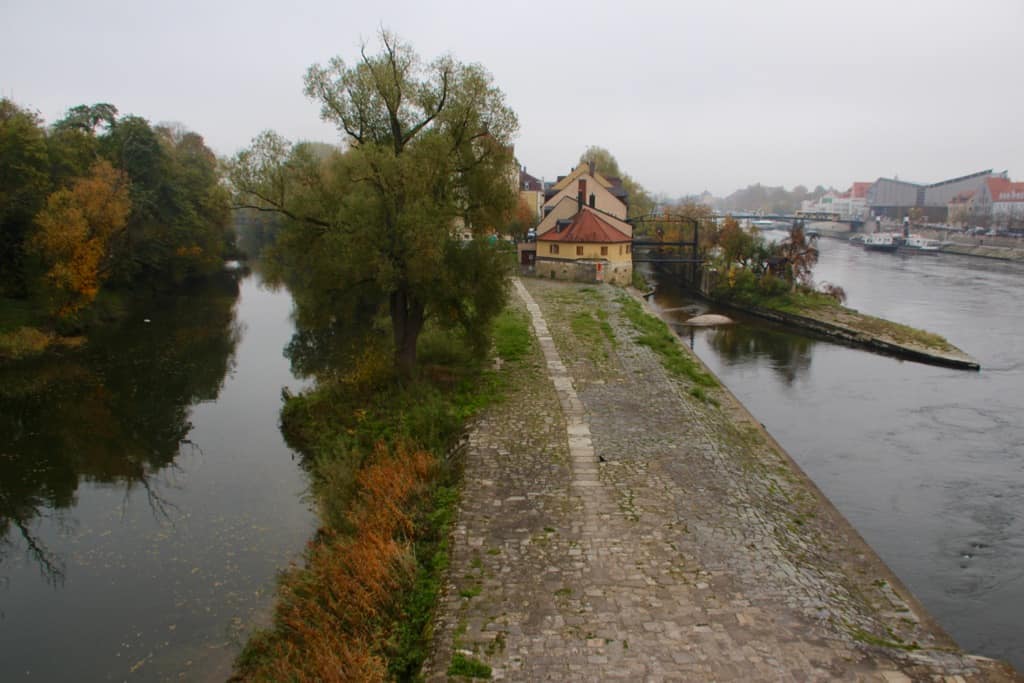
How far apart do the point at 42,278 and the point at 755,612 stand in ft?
88.4

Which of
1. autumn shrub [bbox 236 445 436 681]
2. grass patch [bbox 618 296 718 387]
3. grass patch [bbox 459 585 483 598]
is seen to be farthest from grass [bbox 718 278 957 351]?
grass patch [bbox 459 585 483 598]

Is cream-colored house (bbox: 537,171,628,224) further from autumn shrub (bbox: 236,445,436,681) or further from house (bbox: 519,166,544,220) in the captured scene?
autumn shrub (bbox: 236,445,436,681)

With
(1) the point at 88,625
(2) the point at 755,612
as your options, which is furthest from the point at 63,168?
(2) the point at 755,612

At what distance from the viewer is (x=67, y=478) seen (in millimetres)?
14547

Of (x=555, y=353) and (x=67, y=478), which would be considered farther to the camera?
(x=555, y=353)

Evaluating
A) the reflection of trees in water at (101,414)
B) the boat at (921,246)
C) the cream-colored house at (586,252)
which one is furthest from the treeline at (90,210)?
the boat at (921,246)

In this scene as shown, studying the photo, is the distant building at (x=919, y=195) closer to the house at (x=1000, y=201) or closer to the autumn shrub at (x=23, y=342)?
the house at (x=1000, y=201)

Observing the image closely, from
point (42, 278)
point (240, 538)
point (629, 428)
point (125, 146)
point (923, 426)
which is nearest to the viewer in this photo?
point (240, 538)

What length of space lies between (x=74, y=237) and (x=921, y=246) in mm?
82088

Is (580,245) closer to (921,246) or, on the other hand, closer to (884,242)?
(884,242)

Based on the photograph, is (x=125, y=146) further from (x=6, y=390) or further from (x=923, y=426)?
(x=923, y=426)

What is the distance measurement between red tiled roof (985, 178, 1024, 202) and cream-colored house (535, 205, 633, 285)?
82453 mm

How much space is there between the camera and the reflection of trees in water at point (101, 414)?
13679mm

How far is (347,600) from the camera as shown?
27.7 ft
